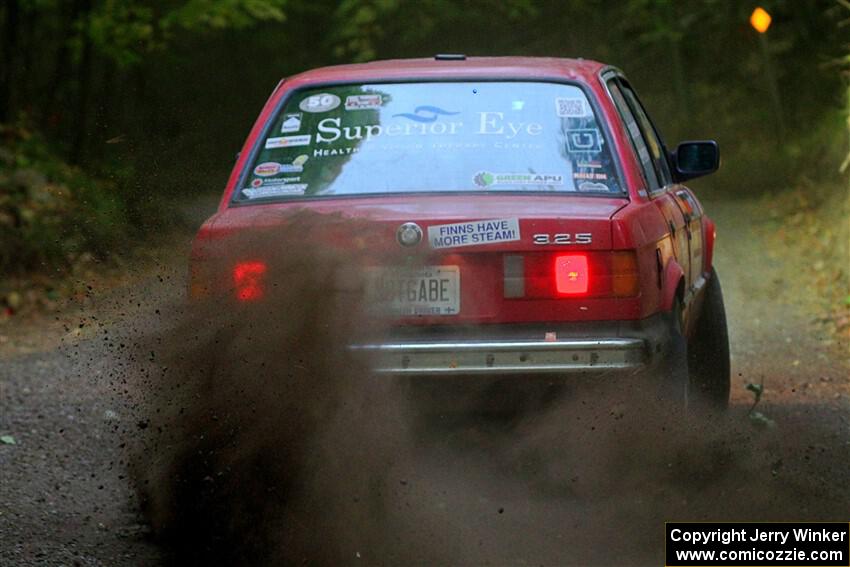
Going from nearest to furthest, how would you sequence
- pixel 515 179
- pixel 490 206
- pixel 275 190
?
pixel 490 206 → pixel 515 179 → pixel 275 190

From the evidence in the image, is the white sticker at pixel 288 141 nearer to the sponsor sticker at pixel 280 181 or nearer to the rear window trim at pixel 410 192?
the rear window trim at pixel 410 192

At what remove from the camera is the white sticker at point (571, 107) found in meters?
5.98

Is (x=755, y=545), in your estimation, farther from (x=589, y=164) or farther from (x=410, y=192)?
(x=410, y=192)

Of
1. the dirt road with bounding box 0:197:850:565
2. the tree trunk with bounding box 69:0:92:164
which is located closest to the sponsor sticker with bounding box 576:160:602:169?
the dirt road with bounding box 0:197:850:565

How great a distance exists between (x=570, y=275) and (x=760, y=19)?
574 inches

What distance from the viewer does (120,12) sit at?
16547 mm

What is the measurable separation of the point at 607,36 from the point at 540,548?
63.6 feet

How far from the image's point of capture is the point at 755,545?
4.99 metres

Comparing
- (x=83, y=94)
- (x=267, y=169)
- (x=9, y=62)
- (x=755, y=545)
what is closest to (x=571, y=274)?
(x=755, y=545)

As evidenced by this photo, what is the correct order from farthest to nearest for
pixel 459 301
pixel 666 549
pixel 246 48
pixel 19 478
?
pixel 246 48
pixel 19 478
pixel 459 301
pixel 666 549

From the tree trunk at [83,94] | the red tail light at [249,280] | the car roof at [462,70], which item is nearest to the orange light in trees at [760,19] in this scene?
the tree trunk at [83,94]

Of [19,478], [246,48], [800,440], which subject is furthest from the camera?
[246,48]

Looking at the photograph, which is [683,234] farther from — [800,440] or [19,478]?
[19,478]

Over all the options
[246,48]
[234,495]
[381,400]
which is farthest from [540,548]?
[246,48]
